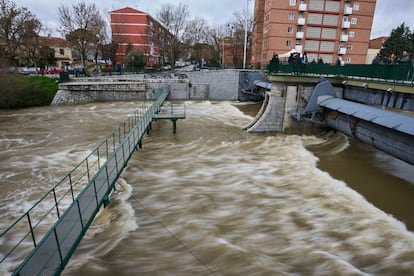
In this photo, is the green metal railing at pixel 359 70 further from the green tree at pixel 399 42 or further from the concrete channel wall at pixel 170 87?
the green tree at pixel 399 42

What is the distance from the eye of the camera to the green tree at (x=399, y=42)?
5250cm

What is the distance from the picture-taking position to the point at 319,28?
4225 centimetres

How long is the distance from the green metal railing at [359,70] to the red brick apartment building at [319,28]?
28.1 m

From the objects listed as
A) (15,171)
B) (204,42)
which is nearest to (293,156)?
(15,171)

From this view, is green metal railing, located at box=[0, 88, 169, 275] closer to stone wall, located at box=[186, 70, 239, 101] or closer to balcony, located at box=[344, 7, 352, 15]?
stone wall, located at box=[186, 70, 239, 101]

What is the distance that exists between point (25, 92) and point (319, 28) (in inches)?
1545

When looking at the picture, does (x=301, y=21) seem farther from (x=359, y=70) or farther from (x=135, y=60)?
(x=359, y=70)

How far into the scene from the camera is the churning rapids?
18.5 feet

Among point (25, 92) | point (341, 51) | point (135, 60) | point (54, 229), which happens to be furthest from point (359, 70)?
point (135, 60)

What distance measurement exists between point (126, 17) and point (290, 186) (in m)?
59.1

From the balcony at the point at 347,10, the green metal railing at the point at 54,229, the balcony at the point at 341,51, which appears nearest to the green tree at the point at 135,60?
the balcony at the point at 341,51

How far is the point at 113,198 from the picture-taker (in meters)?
8.13

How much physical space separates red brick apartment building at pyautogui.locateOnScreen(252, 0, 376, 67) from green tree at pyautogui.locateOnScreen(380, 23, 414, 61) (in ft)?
41.6

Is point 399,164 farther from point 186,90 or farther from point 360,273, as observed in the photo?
point 186,90
